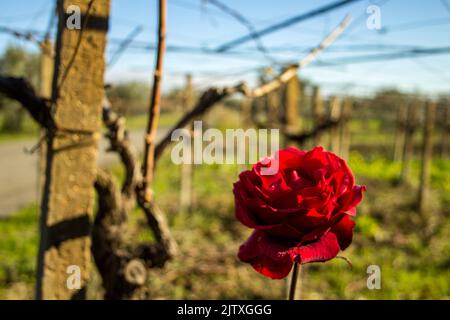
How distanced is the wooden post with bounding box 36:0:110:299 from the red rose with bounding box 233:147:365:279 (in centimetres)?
66

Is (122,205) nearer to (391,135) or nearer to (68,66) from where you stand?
(68,66)

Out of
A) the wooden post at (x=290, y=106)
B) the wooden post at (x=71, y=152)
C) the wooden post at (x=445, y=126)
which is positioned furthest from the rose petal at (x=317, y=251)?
the wooden post at (x=445, y=126)

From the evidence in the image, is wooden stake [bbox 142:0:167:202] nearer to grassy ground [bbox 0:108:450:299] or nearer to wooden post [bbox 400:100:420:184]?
grassy ground [bbox 0:108:450:299]

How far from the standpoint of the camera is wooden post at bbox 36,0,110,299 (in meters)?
1.25

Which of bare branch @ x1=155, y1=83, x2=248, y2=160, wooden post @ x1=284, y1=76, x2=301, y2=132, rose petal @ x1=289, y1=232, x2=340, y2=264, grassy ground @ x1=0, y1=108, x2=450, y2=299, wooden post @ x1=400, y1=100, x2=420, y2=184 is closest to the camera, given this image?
rose petal @ x1=289, y1=232, x2=340, y2=264

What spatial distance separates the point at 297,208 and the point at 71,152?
813mm

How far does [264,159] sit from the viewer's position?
839 millimetres

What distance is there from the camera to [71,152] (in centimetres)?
128

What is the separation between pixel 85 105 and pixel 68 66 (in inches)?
4.9

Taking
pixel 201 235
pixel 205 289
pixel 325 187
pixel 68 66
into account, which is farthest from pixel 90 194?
A: pixel 201 235

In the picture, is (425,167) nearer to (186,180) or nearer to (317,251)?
(186,180)

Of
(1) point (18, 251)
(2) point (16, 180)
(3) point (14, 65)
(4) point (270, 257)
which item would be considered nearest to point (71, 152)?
(4) point (270, 257)

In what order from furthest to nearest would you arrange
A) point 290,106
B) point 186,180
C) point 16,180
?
point 16,180 → point 186,180 → point 290,106

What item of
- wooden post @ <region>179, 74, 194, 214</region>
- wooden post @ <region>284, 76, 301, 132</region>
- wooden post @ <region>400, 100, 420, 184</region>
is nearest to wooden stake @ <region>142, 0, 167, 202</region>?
wooden post @ <region>284, 76, 301, 132</region>
